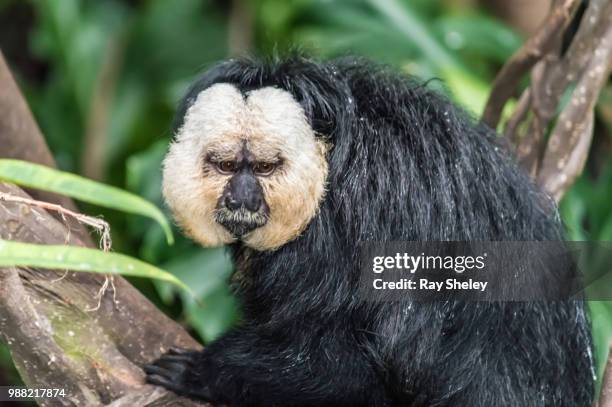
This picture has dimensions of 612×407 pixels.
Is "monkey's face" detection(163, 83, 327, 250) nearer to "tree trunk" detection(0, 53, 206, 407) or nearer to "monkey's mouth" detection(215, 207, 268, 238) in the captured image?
"monkey's mouth" detection(215, 207, 268, 238)

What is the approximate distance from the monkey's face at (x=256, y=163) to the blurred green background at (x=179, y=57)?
4.49 feet

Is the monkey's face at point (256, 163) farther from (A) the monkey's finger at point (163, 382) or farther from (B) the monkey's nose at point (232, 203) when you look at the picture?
(A) the monkey's finger at point (163, 382)

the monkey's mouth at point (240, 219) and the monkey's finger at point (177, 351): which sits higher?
the monkey's mouth at point (240, 219)

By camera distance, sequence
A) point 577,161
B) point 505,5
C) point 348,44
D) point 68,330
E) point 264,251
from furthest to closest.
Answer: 1. point 505,5
2. point 348,44
3. point 577,161
4. point 264,251
5. point 68,330

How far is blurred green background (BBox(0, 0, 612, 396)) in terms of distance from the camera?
4055mm

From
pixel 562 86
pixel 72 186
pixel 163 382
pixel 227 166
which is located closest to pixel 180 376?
pixel 163 382

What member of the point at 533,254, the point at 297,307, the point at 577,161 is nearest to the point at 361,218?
the point at 297,307

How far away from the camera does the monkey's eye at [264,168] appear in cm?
245

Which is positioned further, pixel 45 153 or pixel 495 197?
pixel 45 153

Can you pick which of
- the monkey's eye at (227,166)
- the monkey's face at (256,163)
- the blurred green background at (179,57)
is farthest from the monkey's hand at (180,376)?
the blurred green background at (179,57)

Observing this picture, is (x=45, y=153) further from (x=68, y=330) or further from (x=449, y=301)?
A: (x=449, y=301)

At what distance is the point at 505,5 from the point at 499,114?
7.40 feet

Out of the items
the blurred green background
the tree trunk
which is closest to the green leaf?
the tree trunk

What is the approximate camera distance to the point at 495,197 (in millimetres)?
2486
